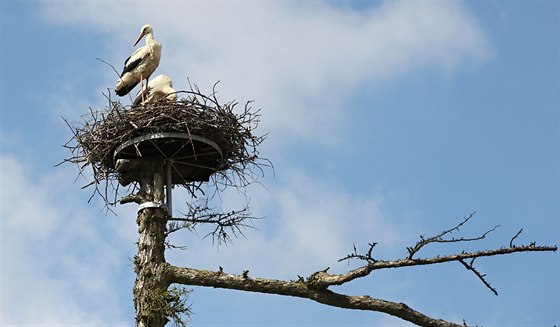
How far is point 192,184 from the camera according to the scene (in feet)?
33.4

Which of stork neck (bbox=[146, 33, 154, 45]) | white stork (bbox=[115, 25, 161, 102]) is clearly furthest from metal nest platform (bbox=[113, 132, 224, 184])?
stork neck (bbox=[146, 33, 154, 45])

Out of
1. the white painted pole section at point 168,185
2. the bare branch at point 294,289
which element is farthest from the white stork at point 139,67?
the bare branch at point 294,289

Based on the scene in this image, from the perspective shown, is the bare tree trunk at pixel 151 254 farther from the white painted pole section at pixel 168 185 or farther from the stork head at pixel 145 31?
the stork head at pixel 145 31

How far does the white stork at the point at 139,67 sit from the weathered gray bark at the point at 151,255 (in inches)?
76.7

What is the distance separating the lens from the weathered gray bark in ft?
27.6

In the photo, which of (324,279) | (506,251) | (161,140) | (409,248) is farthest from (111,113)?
(506,251)

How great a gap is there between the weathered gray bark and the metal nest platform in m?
0.11

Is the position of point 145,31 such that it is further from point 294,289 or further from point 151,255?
point 294,289

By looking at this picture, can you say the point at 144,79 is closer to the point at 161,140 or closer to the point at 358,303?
the point at 161,140

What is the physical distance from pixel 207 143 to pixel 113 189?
105 cm

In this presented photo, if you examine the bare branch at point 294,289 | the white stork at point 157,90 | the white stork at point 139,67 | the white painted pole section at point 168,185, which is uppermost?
the white stork at point 139,67

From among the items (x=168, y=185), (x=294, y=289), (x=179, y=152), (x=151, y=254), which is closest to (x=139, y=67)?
(x=179, y=152)

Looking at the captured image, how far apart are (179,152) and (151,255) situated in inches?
47.4

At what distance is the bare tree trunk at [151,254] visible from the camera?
8.41 meters
